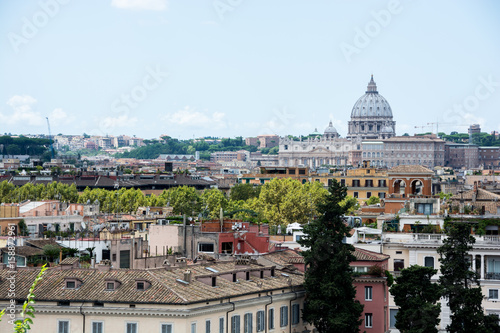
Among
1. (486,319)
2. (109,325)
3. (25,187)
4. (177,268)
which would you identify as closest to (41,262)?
(177,268)

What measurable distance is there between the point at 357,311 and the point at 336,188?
5.28 m

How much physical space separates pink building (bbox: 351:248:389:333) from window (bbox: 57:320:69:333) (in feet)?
37.3

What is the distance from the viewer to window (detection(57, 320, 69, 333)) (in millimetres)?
31312

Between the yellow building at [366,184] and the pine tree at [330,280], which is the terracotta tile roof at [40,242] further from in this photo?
the yellow building at [366,184]

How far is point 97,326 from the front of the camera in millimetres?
30984

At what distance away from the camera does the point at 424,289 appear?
37656 mm

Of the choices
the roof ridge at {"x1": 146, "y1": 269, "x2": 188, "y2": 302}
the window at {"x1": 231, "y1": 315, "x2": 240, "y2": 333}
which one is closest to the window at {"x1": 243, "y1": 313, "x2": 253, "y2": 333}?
the window at {"x1": 231, "y1": 315, "x2": 240, "y2": 333}

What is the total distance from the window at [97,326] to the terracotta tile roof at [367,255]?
12078 mm

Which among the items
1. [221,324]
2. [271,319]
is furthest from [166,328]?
[271,319]

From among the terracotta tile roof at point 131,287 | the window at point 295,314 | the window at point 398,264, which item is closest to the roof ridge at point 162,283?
the terracotta tile roof at point 131,287

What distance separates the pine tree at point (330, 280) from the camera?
36.0 m

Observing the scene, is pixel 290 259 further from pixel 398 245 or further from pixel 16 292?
pixel 16 292

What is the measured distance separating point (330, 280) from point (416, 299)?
8.76ft

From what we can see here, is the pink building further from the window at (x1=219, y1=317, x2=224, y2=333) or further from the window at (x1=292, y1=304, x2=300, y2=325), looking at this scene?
the window at (x1=219, y1=317, x2=224, y2=333)
